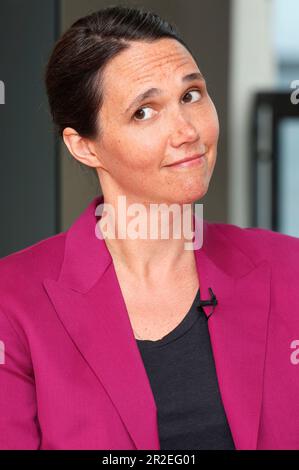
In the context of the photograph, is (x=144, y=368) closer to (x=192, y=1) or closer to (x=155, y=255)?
(x=155, y=255)

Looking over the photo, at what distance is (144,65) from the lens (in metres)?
1.76

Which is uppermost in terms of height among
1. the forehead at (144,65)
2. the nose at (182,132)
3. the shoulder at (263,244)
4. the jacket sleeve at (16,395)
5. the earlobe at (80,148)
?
the forehead at (144,65)

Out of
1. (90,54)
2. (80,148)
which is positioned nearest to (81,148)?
(80,148)

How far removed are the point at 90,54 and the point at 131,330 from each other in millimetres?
512

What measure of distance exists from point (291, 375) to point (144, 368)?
27cm

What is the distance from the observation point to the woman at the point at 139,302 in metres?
1.70

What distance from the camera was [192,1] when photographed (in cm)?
383

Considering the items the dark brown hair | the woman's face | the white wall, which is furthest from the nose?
the white wall

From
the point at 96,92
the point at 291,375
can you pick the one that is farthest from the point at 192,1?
the point at 291,375

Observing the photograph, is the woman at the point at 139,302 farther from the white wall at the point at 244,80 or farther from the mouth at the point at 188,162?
the white wall at the point at 244,80

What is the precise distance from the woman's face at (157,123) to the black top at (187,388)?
26 cm

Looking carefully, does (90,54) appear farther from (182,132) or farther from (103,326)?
(103,326)

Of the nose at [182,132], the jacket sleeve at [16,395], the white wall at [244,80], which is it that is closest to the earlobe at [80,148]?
the nose at [182,132]

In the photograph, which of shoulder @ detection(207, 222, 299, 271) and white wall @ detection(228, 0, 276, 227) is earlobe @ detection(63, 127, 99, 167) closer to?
shoulder @ detection(207, 222, 299, 271)
